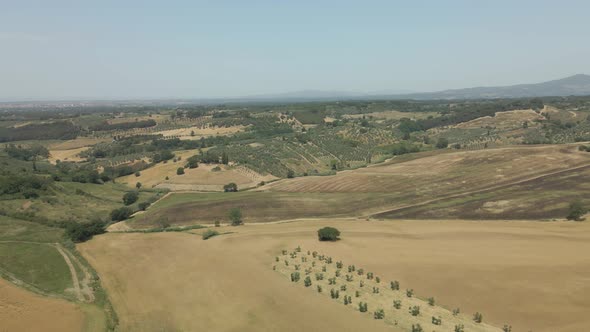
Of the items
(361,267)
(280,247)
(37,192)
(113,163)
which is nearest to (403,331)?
(361,267)

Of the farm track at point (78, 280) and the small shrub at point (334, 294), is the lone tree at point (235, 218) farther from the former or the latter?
the small shrub at point (334, 294)

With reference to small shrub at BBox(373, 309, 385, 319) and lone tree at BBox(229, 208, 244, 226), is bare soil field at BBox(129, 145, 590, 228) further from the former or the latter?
small shrub at BBox(373, 309, 385, 319)

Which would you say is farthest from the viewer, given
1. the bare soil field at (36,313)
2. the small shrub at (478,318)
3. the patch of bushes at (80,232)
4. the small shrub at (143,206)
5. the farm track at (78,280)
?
the small shrub at (143,206)

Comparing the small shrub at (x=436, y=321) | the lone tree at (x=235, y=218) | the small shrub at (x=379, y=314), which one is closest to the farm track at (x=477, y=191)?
the lone tree at (x=235, y=218)

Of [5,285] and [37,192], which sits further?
[37,192]

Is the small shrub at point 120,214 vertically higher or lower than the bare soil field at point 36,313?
lower

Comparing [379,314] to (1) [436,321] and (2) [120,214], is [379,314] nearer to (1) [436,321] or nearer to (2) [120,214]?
(1) [436,321]

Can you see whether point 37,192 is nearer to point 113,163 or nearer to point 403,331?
point 113,163
